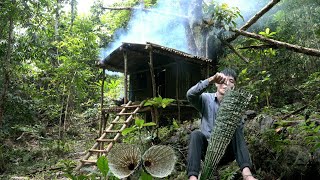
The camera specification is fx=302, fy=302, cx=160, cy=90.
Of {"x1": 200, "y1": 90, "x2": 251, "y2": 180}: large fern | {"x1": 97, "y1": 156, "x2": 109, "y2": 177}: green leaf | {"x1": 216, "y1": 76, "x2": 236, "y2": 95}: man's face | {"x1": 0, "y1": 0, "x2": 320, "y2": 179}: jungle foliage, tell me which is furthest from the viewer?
{"x1": 0, "y1": 0, "x2": 320, "y2": 179}: jungle foliage

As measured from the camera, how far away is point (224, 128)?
8.09 ft

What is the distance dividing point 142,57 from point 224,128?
8287mm

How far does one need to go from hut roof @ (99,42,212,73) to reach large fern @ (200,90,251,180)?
19.4ft

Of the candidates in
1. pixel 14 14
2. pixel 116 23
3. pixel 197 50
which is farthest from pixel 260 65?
pixel 116 23

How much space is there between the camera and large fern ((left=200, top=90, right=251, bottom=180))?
244 cm

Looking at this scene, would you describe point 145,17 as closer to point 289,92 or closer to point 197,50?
point 197,50

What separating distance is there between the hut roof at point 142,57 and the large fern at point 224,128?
591 centimetres

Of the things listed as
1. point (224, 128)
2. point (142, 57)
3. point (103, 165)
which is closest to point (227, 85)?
point (224, 128)

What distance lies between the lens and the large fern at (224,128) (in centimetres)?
244

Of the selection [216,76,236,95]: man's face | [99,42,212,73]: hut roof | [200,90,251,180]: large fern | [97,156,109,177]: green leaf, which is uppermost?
[99,42,212,73]: hut roof

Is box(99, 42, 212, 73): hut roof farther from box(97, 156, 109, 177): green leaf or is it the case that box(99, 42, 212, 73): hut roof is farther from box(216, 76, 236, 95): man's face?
box(97, 156, 109, 177): green leaf

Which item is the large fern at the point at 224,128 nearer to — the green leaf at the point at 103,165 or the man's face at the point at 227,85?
the man's face at the point at 227,85

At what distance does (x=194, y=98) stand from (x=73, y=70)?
8783mm

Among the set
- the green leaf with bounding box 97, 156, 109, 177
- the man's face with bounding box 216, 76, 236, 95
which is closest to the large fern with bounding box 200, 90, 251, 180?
the man's face with bounding box 216, 76, 236, 95
